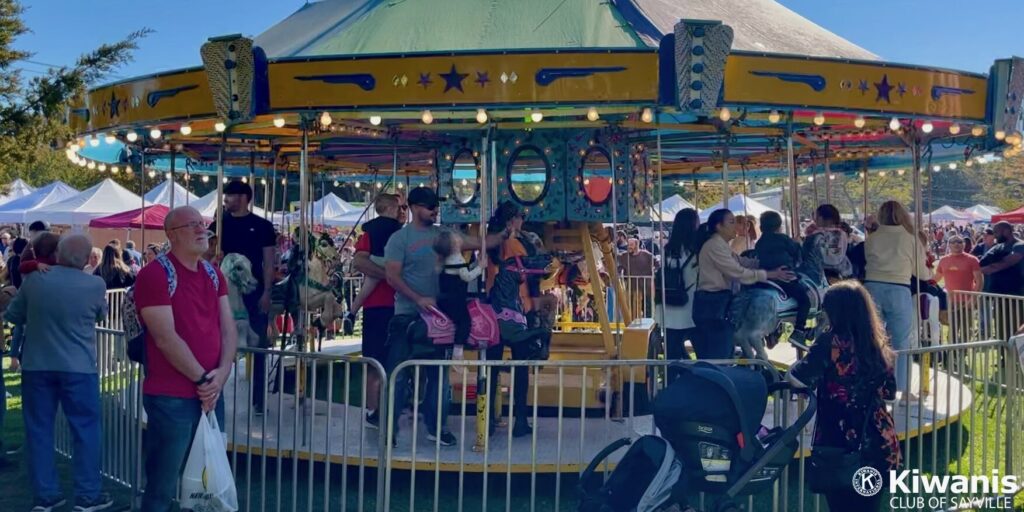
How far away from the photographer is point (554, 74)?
6129mm

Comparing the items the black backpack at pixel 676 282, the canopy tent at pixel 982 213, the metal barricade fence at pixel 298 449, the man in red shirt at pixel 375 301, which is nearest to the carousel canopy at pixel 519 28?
the man in red shirt at pixel 375 301

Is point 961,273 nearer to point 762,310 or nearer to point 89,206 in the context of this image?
point 762,310

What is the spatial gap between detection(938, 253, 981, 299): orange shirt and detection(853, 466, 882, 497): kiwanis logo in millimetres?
8462

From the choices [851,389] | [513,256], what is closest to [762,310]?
[513,256]

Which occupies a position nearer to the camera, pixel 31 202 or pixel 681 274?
pixel 681 274

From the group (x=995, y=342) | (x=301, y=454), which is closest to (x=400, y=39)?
(x=301, y=454)

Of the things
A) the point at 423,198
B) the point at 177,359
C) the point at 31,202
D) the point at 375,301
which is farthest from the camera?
the point at 31,202

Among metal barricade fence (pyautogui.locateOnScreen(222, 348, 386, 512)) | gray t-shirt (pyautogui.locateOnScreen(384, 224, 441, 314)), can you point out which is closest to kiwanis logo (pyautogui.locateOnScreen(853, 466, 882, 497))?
metal barricade fence (pyautogui.locateOnScreen(222, 348, 386, 512))

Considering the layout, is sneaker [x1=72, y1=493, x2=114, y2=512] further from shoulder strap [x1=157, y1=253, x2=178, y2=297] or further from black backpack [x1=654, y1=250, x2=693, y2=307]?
black backpack [x1=654, y1=250, x2=693, y2=307]

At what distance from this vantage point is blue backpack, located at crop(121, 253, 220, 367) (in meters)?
4.14

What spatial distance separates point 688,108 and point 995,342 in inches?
91.5

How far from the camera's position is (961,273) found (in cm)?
1196

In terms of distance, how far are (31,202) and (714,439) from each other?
20112 millimetres

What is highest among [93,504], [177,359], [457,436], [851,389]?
[177,359]
